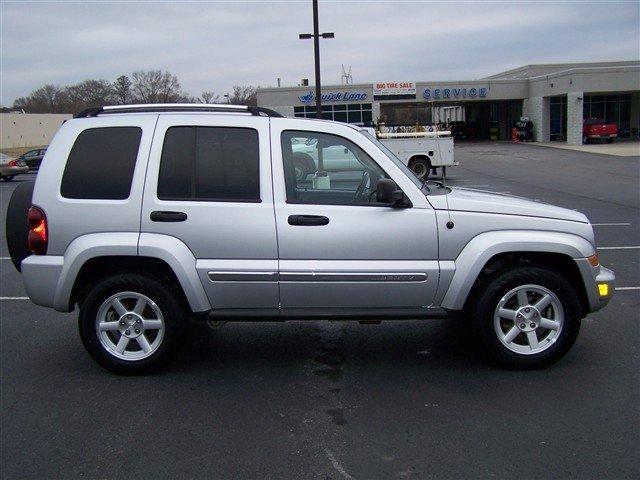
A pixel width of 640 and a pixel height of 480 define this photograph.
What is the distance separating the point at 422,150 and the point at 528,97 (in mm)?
33055

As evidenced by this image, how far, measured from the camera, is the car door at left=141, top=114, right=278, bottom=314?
15.5 ft

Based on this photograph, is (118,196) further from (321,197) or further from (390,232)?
(390,232)

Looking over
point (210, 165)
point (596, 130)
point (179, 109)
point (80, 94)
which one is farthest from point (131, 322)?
point (80, 94)

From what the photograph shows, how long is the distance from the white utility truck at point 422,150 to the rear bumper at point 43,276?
1861cm

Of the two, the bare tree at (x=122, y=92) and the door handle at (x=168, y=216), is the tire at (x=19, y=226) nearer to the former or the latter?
the door handle at (x=168, y=216)

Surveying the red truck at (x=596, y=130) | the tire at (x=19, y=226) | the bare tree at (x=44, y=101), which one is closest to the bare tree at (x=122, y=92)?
the tire at (x=19, y=226)

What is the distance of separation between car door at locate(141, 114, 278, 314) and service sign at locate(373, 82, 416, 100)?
46.9m

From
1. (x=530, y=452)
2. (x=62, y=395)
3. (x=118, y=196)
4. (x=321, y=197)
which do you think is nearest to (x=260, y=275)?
(x=321, y=197)

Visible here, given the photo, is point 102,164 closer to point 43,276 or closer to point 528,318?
point 43,276

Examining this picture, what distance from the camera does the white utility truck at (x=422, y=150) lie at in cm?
2273

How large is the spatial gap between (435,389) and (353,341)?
4.29ft

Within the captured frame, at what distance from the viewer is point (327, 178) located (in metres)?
5.21

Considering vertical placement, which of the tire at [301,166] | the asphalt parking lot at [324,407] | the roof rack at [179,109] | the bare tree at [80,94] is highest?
the bare tree at [80,94]

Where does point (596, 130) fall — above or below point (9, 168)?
above
